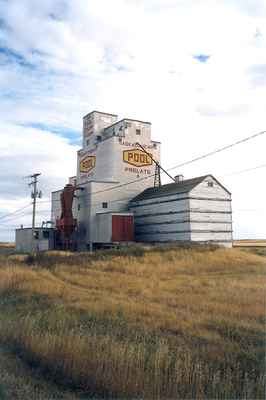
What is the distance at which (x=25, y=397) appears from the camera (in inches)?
202

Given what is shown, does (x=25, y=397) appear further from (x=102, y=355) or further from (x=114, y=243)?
(x=114, y=243)

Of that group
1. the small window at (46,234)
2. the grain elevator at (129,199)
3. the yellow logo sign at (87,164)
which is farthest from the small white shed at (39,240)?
the yellow logo sign at (87,164)

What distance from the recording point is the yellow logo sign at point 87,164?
165ft

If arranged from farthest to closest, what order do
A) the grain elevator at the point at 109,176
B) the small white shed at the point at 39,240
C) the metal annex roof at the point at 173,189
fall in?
the small white shed at the point at 39,240 → the grain elevator at the point at 109,176 → the metal annex roof at the point at 173,189

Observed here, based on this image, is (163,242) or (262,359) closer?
(262,359)

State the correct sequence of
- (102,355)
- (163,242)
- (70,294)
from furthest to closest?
(163,242) < (70,294) < (102,355)

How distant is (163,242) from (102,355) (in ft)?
100

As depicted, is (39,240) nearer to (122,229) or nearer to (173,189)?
(122,229)

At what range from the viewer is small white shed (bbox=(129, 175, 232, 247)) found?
34.5m

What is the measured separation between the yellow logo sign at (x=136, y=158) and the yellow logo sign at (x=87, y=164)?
5.57m

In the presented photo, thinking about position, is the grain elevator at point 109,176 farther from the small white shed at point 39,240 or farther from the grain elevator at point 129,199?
the small white shed at point 39,240

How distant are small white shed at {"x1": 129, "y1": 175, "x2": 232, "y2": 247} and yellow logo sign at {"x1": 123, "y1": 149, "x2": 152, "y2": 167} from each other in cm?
848

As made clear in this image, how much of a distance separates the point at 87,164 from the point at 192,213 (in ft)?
73.0

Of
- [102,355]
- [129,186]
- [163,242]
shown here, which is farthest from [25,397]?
[129,186]
